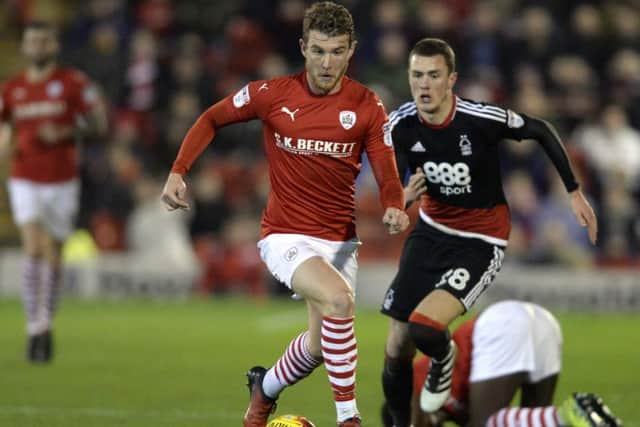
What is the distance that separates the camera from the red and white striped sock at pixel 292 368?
7.65 meters

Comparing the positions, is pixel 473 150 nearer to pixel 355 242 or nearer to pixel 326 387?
pixel 355 242

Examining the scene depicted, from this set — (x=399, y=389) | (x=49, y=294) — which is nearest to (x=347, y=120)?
(x=399, y=389)

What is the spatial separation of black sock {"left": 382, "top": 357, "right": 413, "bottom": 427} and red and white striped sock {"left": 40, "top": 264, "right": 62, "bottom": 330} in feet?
14.3

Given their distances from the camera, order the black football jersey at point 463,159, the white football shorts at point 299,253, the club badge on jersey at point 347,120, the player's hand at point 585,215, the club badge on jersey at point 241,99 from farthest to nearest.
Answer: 1. the black football jersey at point 463,159
2. the player's hand at point 585,215
3. the club badge on jersey at point 241,99
4. the club badge on jersey at point 347,120
5. the white football shorts at point 299,253

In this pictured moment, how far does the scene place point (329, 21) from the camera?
7.53 metres

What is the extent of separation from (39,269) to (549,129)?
543 centimetres

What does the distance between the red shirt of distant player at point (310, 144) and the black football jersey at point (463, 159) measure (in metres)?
0.58

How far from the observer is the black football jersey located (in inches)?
321

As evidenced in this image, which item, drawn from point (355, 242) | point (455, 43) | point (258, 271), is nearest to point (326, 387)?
point (355, 242)

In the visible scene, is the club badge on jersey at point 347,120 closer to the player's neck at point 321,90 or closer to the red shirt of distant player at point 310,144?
the red shirt of distant player at point 310,144

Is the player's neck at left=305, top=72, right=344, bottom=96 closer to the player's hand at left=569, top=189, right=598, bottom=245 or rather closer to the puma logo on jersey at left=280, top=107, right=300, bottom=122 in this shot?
the puma logo on jersey at left=280, top=107, right=300, bottom=122

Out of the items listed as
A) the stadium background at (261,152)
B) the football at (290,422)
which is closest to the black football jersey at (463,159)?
the football at (290,422)

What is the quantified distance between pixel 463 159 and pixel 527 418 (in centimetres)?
209

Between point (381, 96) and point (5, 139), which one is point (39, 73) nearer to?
point (5, 139)
